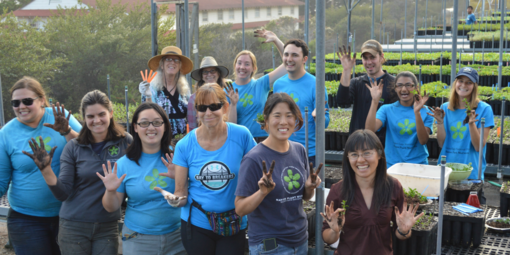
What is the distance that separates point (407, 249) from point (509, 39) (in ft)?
64.0

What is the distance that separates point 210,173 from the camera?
2725mm

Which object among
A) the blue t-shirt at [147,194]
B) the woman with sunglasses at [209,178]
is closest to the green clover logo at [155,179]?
the blue t-shirt at [147,194]

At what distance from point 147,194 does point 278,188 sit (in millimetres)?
907

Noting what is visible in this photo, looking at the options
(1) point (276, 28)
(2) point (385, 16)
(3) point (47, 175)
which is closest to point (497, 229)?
(3) point (47, 175)

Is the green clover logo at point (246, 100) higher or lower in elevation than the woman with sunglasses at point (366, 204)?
higher

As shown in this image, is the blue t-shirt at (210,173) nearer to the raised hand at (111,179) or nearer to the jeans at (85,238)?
the raised hand at (111,179)

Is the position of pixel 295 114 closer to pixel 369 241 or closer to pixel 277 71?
pixel 369 241

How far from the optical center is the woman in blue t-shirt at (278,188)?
2.52 m

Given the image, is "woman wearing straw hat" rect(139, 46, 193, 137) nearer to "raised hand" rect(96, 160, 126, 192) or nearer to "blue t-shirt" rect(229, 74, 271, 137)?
"blue t-shirt" rect(229, 74, 271, 137)

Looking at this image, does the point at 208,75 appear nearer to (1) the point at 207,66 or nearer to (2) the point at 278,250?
(1) the point at 207,66

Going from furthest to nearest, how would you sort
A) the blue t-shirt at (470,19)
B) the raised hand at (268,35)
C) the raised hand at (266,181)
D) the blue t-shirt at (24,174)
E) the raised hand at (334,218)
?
the blue t-shirt at (470,19)
the raised hand at (268,35)
the blue t-shirt at (24,174)
the raised hand at (334,218)
the raised hand at (266,181)

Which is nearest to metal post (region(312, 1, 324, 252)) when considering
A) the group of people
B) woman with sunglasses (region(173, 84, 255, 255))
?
the group of people

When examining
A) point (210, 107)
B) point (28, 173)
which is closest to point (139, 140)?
point (210, 107)

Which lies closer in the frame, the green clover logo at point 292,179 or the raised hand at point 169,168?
the green clover logo at point 292,179
